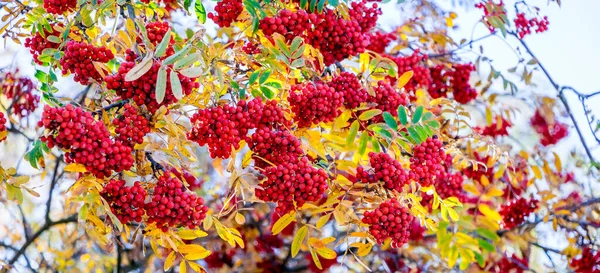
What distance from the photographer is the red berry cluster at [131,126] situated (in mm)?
1229

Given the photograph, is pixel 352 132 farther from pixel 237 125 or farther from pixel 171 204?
pixel 171 204

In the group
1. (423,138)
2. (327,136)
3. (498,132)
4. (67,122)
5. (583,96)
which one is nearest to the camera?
(67,122)

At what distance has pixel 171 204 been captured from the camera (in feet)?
3.92

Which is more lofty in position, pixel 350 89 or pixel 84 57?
pixel 350 89

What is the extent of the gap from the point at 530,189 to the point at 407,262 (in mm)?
757

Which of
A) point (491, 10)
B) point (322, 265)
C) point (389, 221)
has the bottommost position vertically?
point (322, 265)

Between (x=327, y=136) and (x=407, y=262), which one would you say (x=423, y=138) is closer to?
(x=327, y=136)

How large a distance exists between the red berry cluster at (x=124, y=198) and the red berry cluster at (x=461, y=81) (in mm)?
1457

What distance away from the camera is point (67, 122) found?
1.12 m

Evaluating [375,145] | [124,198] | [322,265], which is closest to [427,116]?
[375,145]

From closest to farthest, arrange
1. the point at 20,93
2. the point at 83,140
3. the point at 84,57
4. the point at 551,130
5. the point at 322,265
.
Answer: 1. the point at 83,140
2. the point at 84,57
3. the point at 20,93
4. the point at 322,265
5. the point at 551,130

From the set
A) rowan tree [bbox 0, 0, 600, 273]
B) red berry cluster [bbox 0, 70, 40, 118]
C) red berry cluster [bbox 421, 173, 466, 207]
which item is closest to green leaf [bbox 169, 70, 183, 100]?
rowan tree [bbox 0, 0, 600, 273]

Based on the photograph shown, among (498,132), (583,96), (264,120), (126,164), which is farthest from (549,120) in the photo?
(126,164)

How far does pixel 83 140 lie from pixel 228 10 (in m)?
0.55
